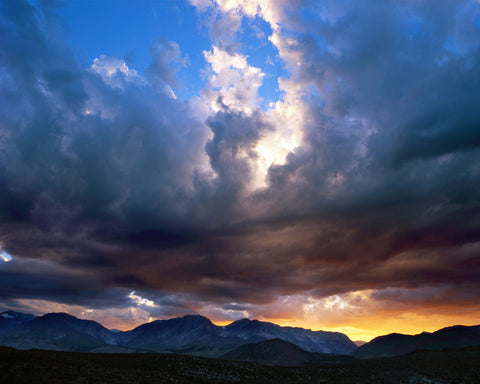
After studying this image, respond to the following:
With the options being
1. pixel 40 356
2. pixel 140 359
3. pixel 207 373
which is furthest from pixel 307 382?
pixel 40 356

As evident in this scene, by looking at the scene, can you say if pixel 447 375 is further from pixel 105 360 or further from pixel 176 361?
pixel 105 360

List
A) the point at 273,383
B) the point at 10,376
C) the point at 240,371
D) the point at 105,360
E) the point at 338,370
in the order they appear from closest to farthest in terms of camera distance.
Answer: the point at 10,376
the point at 105,360
the point at 273,383
the point at 240,371
the point at 338,370

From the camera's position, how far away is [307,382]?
87500 mm

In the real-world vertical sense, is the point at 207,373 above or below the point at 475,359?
below

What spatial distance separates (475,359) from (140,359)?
108 meters

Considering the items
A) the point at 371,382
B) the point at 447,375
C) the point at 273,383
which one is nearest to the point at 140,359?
the point at 273,383

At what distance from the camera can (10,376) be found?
49.8 metres

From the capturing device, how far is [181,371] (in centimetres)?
8150

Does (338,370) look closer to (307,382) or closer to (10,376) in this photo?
(307,382)

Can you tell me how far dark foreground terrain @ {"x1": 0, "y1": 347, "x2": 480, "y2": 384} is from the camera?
55094mm

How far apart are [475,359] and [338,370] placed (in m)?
46.1

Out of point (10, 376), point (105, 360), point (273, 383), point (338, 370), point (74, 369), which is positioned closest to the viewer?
point (10, 376)

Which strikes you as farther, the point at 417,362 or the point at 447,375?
the point at 417,362

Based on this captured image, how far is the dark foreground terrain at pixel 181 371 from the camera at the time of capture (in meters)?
55.1
